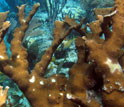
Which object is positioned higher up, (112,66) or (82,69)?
(112,66)

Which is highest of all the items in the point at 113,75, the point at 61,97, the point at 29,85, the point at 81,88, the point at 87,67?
the point at 113,75

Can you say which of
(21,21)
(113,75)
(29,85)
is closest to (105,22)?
(113,75)

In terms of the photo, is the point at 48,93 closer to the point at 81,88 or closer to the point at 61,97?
the point at 61,97

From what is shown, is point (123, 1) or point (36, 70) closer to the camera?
point (123, 1)

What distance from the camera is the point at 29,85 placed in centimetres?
193

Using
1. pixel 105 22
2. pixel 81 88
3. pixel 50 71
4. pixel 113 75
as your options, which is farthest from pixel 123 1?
pixel 50 71

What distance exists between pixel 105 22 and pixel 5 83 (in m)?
3.39

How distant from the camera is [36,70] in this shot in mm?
2074

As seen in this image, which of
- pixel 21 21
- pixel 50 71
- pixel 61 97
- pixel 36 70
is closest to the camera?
pixel 61 97

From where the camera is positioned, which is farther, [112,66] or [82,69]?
[82,69]

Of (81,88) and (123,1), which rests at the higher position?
(123,1)

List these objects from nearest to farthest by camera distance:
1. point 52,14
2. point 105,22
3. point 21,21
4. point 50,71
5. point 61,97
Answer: point 105,22 < point 61,97 < point 21,21 < point 50,71 < point 52,14

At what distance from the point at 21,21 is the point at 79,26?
0.94 metres

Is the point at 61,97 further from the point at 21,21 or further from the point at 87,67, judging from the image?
the point at 21,21
